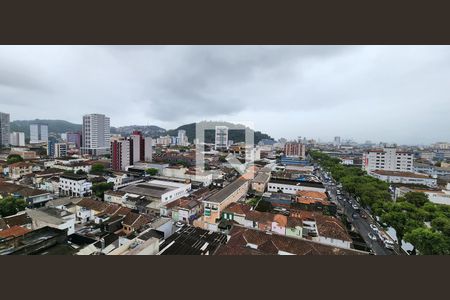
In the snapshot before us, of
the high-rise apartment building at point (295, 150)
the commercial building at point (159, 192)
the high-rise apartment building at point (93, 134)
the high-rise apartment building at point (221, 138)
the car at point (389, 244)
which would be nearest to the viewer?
the car at point (389, 244)

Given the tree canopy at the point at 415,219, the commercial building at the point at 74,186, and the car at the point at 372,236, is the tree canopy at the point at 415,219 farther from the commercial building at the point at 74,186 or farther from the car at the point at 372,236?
the commercial building at the point at 74,186

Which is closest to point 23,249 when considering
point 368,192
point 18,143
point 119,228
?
point 119,228

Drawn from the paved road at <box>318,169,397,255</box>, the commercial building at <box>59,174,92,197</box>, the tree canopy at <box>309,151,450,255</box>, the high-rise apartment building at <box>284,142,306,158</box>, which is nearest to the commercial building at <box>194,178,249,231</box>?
the paved road at <box>318,169,397,255</box>

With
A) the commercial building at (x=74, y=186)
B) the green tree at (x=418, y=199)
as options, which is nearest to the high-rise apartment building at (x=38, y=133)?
the commercial building at (x=74, y=186)

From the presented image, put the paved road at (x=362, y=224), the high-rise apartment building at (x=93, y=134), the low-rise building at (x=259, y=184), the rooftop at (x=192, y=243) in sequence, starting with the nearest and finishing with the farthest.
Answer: the rooftop at (x=192, y=243), the paved road at (x=362, y=224), the low-rise building at (x=259, y=184), the high-rise apartment building at (x=93, y=134)

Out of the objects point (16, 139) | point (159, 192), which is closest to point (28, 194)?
point (159, 192)
